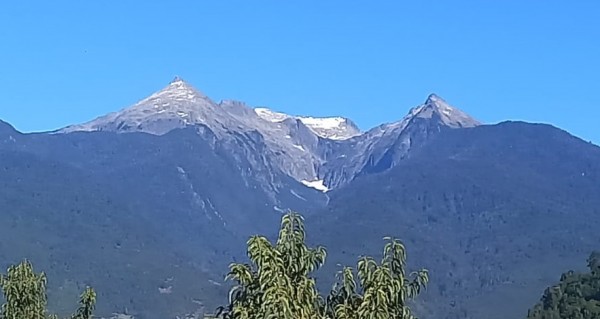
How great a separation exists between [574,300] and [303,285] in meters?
120

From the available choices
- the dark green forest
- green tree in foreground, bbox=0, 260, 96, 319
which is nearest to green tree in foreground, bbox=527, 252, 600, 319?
green tree in foreground, bbox=0, 260, 96, 319

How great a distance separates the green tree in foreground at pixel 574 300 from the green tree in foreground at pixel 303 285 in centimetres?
10652

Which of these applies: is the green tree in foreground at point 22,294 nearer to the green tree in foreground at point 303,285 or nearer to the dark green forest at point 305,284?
the dark green forest at point 305,284

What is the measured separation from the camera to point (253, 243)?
73.8 feet

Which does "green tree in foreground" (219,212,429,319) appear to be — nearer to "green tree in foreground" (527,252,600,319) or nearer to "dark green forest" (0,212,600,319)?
"dark green forest" (0,212,600,319)

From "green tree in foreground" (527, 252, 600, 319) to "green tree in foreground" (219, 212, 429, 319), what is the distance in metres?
107

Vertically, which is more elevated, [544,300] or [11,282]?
[544,300]

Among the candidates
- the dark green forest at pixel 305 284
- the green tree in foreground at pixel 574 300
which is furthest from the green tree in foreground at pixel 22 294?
the green tree in foreground at pixel 574 300

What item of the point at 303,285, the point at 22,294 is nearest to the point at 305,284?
the point at 303,285

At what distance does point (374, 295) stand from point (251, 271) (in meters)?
2.74

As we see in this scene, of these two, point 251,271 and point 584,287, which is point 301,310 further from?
point 584,287

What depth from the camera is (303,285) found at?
22.7 metres

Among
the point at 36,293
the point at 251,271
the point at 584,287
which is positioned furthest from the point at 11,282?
the point at 584,287

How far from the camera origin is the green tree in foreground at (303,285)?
72.2 feet
